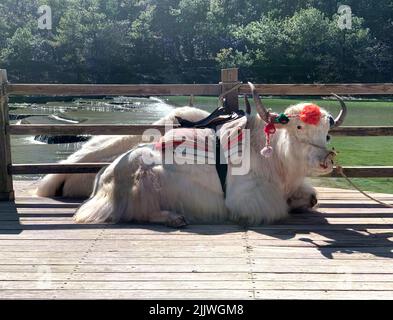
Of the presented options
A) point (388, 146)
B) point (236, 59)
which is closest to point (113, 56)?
point (236, 59)

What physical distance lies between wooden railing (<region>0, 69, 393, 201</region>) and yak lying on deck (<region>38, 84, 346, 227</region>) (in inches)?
26.6

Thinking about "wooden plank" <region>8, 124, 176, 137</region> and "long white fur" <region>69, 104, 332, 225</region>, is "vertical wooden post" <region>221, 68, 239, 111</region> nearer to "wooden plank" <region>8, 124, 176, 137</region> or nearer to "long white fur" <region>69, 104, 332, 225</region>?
"wooden plank" <region>8, 124, 176, 137</region>

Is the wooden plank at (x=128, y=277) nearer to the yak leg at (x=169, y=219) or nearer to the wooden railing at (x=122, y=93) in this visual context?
the yak leg at (x=169, y=219)

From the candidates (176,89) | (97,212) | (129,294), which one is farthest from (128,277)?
(176,89)

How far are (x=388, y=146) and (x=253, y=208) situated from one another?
43.9ft

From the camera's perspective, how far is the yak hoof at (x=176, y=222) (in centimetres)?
422

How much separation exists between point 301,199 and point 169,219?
1.12 m

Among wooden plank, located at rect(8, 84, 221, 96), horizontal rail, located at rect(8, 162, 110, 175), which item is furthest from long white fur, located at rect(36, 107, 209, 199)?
wooden plank, located at rect(8, 84, 221, 96)

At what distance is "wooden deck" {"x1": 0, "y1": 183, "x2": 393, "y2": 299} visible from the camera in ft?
9.55

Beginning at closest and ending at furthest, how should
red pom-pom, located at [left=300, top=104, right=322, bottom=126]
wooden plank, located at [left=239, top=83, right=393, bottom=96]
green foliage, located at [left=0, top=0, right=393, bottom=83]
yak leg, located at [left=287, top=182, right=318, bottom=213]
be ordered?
red pom-pom, located at [left=300, top=104, right=322, bottom=126]
yak leg, located at [left=287, top=182, right=318, bottom=213]
wooden plank, located at [left=239, top=83, right=393, bottom=96]
green foliage, located at [left=0, top=0, right=393, bottom=83]

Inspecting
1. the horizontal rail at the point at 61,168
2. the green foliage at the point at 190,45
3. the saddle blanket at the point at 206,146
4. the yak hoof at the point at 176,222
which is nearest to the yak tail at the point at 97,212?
the yak hoof at the point at 176,222

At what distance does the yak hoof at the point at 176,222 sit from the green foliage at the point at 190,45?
1853 inches

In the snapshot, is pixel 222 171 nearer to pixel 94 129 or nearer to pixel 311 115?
pixel 311 115
